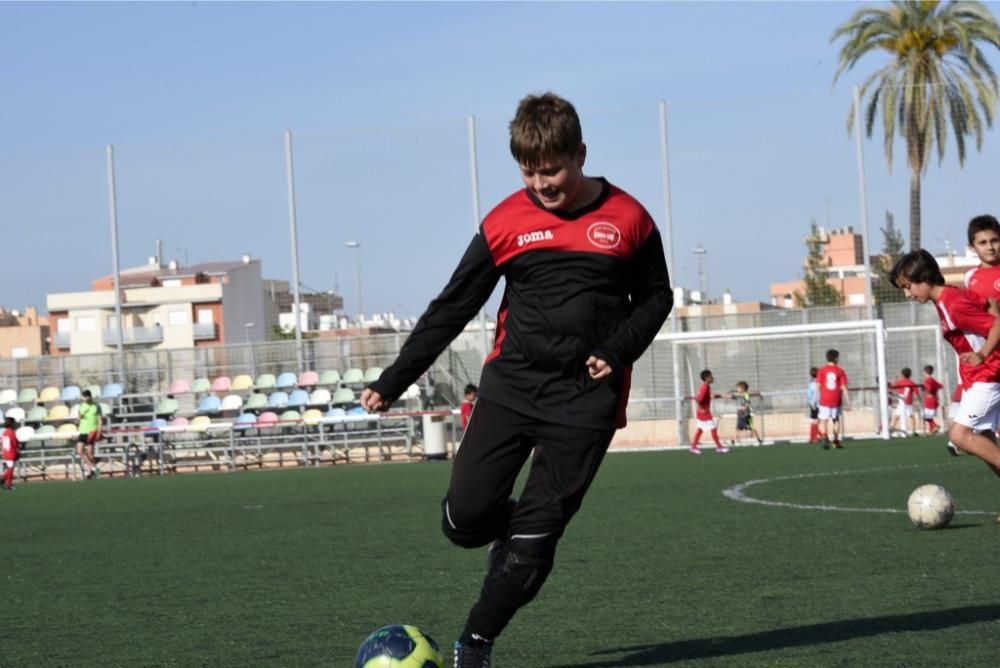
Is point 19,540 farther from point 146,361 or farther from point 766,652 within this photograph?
point 146,361

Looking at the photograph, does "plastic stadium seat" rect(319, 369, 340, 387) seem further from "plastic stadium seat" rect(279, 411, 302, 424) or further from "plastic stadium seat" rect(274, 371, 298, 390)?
"plastic stadium seat" rect(279, 411, 302, 424)

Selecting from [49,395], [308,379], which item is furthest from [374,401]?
[49,395]

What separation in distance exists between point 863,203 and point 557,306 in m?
27.2

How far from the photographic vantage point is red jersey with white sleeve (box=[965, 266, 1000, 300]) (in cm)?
939

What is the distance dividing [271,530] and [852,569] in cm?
626

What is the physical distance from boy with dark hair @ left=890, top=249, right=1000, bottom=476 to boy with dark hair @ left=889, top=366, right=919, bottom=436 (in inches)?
794

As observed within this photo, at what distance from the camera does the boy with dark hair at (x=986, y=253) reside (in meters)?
9.23

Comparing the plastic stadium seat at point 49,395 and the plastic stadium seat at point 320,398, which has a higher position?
the plastic stadium seat at point 49,395

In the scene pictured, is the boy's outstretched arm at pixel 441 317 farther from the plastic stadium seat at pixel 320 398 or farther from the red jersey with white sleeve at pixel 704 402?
the plastic stadium seat at pixel 320 398

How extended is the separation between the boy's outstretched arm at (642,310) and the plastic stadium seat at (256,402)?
2628 cm

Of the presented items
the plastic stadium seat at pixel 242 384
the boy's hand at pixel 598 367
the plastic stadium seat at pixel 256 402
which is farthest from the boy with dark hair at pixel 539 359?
the plastic stadium seat at pixel 242 384

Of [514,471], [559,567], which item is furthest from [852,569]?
[514,471]

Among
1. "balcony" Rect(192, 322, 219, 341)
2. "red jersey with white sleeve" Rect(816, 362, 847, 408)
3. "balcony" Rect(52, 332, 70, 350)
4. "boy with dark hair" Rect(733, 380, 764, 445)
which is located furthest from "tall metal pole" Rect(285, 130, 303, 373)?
"balcony" Rect(52, 332, 70, 350)

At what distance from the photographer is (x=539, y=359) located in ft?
16.9
